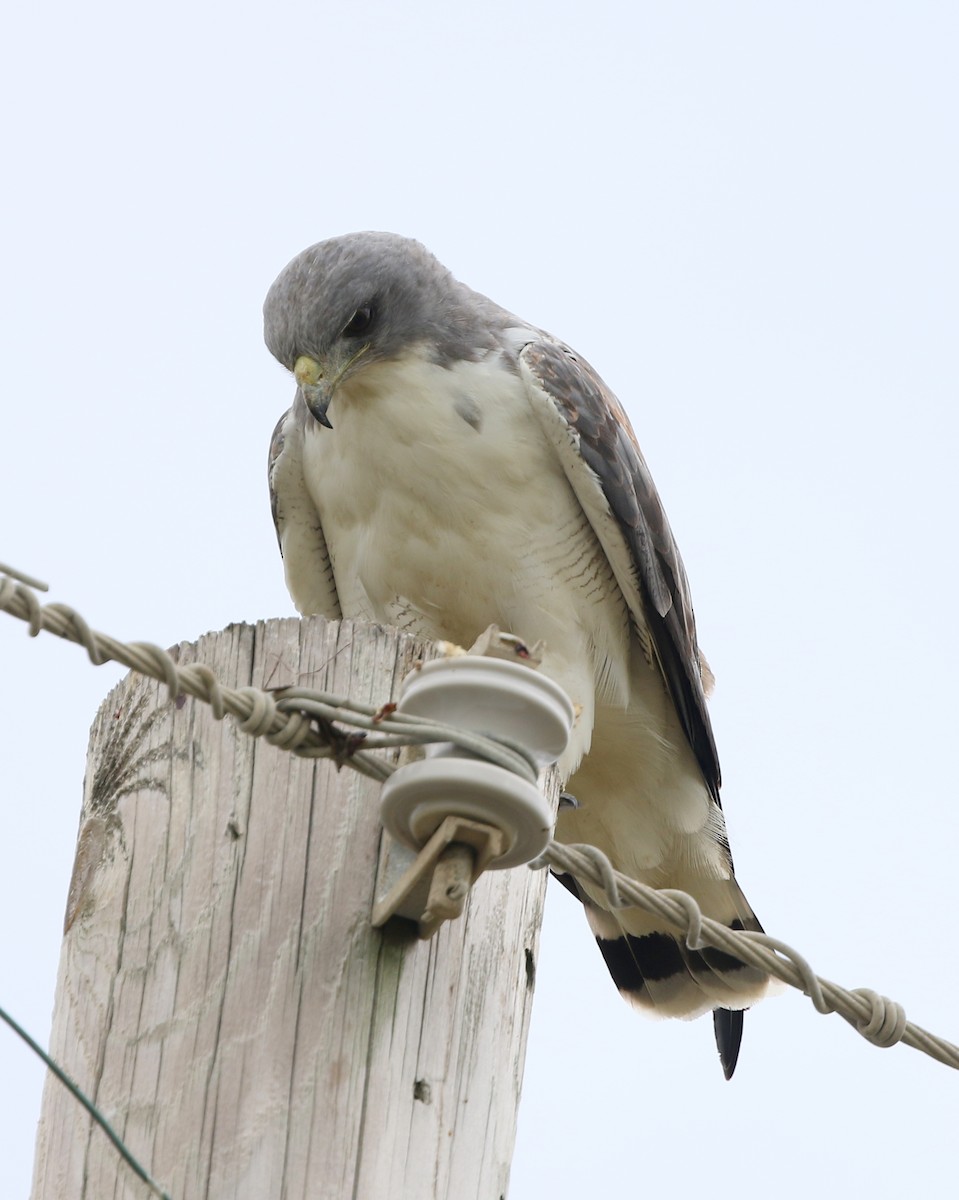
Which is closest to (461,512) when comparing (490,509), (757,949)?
(490,509)

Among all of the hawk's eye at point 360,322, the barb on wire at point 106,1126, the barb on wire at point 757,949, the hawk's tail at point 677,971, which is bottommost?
the barb on wire at point 106,1126

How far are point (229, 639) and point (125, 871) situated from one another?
19.7 inches

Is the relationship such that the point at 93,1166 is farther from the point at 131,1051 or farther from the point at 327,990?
the point at 327,990

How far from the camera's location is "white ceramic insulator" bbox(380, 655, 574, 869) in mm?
2568

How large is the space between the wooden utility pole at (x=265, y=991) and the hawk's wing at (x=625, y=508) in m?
2.04

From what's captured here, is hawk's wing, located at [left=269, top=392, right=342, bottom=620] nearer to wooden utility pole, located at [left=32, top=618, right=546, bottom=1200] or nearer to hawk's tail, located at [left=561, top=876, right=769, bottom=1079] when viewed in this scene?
hawk's tail, located at [left=561, top=876, right=769, bottom=1079]

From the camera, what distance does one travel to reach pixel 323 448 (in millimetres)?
5188

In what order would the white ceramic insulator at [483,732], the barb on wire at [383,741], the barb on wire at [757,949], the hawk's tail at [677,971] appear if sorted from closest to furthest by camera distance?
the barb on wire at [383,741] → the white ceramic insulator at [483,732] → the barb on wire at [757,949] → the hawk's tail at [677,971]

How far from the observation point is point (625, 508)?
512 cm

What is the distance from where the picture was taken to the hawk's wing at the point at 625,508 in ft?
16.5

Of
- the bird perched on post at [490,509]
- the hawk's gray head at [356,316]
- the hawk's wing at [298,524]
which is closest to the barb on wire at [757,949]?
the bird perched on post at [490,509]

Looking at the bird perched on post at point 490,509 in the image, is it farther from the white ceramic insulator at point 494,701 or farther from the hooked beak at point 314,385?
the white ceramic insulator at point 494,701

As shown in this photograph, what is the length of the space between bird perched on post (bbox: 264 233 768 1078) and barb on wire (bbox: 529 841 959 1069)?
200 centimetres

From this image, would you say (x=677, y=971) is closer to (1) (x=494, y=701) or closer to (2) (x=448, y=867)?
(2) (x=448, y=867)
